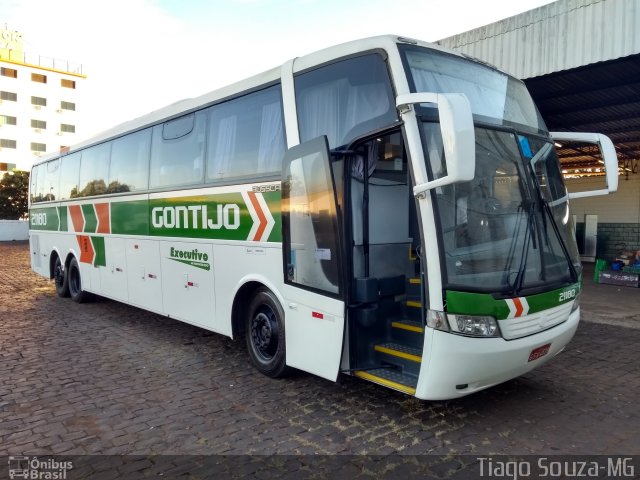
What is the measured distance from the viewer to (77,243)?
1057cm

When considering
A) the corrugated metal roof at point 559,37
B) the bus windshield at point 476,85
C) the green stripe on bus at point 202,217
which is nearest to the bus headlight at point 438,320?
the bus windshield at point 476,85

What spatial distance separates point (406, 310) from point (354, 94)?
2133mm

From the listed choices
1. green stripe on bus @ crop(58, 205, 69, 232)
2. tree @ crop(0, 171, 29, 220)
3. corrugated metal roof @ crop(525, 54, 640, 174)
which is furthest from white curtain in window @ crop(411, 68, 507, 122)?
tree @ crop(0, 171, 29, 220)

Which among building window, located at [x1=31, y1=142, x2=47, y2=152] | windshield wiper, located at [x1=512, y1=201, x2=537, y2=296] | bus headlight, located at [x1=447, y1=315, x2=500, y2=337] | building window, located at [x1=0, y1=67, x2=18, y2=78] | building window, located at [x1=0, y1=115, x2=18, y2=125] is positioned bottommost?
bus headlight, located at [x1=447, y1=315, x2=500, y2=337]

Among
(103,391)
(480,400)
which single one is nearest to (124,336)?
(103,391)

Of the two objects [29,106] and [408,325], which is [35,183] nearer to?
[408,325]

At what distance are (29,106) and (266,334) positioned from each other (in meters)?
67.0

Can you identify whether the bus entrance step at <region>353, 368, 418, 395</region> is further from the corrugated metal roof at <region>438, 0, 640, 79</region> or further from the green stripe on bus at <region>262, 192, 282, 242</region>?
the corrugated metal roof at <region>438, 0, 640, 79</region>

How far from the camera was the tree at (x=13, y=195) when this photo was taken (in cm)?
4372

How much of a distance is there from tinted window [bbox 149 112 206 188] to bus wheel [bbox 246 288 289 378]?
1904 mm

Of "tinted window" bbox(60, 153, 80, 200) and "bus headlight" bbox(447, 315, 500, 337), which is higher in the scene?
"tinted window" bbox(60, 153, 80, 200)

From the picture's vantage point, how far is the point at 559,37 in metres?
9.38

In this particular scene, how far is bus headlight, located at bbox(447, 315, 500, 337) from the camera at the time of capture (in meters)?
3.95

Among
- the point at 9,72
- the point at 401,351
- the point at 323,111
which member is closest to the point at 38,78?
the point at 9,72
